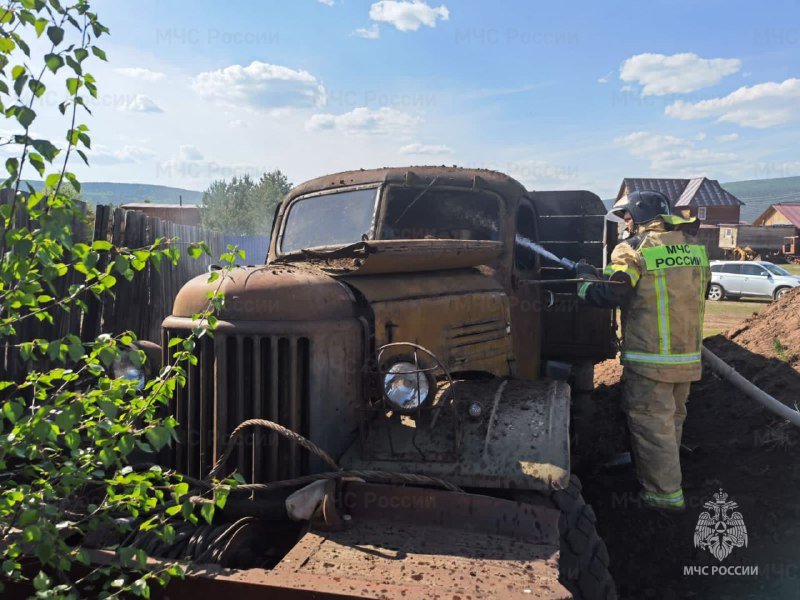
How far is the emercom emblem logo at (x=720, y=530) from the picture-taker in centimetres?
377

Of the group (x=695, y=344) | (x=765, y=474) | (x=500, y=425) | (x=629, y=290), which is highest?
(x=629, y=290)

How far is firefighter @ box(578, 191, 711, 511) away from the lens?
3.91 metres

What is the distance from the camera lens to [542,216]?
6301 millimetres

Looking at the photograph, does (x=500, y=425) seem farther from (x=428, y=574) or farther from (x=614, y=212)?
(x=614, y=212)

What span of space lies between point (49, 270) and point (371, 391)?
59.5 inches

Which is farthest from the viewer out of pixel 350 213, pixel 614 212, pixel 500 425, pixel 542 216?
pixel 542 216

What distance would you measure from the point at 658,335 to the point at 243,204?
166ft

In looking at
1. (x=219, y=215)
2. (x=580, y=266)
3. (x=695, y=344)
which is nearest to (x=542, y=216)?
(x=580, y=266)

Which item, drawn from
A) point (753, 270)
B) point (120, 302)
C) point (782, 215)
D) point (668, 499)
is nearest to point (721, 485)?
point (668, 499)

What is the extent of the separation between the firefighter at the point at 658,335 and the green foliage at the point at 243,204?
4343cm

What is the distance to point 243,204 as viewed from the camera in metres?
52.0

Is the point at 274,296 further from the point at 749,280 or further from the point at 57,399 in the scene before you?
the point at 749,280

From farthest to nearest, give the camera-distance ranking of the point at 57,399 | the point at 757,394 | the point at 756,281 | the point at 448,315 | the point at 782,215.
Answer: the point at 782,215 < the point at 756,281 < the point at 757,394 < the point at 448,315 < the point at 57,399

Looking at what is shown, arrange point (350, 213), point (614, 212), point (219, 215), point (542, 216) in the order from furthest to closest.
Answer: point (219, 215), point (542, 216), point (614, 212), point (350, 213)
